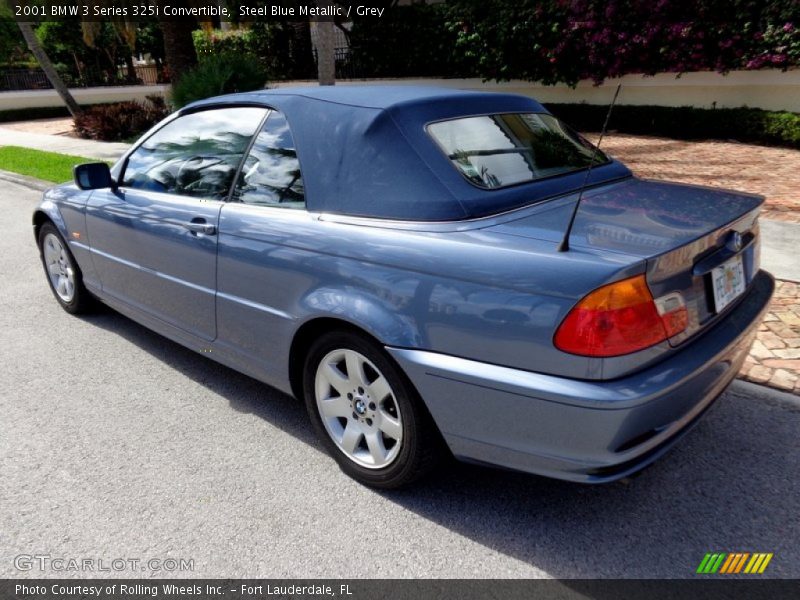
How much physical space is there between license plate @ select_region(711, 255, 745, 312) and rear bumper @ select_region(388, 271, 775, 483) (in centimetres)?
13

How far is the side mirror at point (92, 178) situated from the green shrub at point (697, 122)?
10.5 metres

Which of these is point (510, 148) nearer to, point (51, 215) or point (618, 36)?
point (51, 215)

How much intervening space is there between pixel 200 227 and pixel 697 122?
40.4 feet

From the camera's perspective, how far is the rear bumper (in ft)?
6.82

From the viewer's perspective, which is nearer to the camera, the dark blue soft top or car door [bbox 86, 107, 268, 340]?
the dark blue soft top

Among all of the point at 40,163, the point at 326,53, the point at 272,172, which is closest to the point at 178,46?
the point at 326,53

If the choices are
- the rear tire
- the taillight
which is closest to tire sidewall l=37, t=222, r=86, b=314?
the rear tire

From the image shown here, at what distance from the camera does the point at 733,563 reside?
2346mm

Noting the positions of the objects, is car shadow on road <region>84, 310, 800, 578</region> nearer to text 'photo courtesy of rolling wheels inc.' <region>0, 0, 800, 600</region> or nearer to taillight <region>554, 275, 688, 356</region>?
text 'photo courtesy of rolling wheels inc.' <region>0, 0, 800, 600</region>

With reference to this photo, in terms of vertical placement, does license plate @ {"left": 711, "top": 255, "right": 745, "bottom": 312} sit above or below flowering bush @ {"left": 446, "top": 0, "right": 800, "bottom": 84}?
below

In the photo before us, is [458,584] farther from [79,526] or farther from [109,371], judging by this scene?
[109,371]

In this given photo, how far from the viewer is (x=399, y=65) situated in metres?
19.9

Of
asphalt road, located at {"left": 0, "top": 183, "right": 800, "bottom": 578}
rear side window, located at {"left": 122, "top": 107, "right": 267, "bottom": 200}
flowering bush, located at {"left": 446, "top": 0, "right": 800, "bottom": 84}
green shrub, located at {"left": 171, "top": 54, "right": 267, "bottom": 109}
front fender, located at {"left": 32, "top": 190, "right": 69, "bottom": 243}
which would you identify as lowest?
asphalt road, located at {"left": 0, "top": 183, "right": 800, "bottom": 578}

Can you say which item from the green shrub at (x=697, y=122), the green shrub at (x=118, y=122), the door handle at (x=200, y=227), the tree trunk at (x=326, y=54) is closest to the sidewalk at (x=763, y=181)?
the green shrub at (x=697, y=122)
